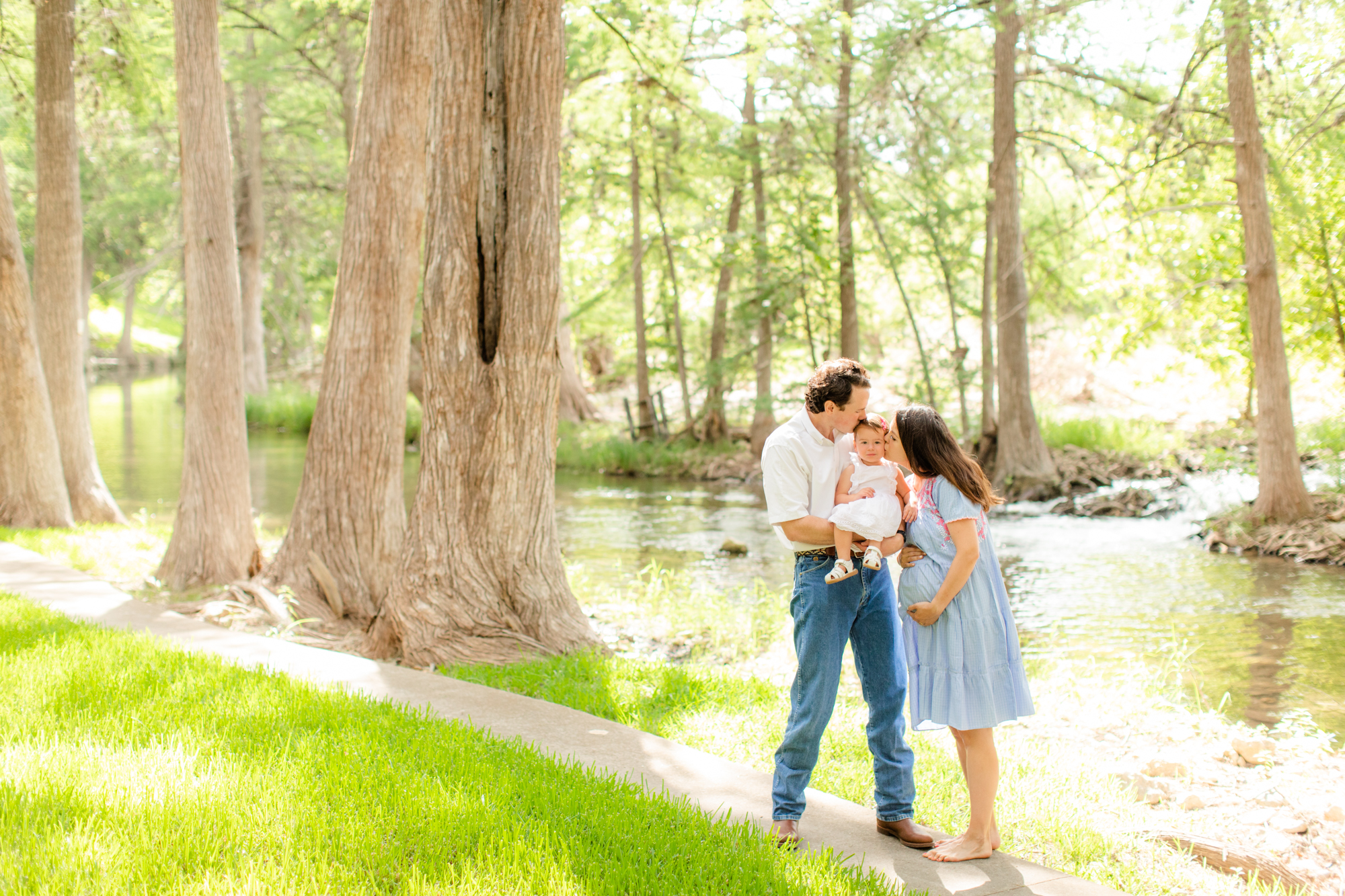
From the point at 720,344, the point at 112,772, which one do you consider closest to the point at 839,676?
the point at 112,772

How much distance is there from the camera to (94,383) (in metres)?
57.5

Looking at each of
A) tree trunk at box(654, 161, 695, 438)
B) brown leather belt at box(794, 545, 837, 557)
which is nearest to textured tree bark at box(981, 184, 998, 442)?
tree trunk at box(654, 161, 695, 438)

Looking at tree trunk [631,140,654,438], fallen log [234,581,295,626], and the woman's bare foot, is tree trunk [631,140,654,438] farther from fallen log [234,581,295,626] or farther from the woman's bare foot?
the woman's bare foot

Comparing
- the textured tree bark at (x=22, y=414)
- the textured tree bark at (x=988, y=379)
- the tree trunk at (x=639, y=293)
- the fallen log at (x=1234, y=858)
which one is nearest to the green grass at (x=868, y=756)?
the fallen log at (x=1234, y=858)

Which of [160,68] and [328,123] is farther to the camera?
[328,123]

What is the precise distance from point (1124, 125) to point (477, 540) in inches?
648

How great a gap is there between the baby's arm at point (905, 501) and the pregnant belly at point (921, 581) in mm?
180

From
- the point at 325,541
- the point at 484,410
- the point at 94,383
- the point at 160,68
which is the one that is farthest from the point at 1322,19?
the point at 94,383

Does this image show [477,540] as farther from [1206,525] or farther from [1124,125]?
[1124,125]

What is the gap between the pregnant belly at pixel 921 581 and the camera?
3906mm

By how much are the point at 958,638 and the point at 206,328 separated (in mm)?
8363

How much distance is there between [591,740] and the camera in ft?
16.4

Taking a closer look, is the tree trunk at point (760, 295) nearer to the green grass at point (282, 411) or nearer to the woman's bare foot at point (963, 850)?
the green grass at point (282, 411)

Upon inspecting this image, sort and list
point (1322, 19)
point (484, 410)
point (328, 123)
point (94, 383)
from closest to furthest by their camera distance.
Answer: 1. point (484, 410)
2. point (1322, 19)
3. point (328, 123)
4. point (94, 383)
